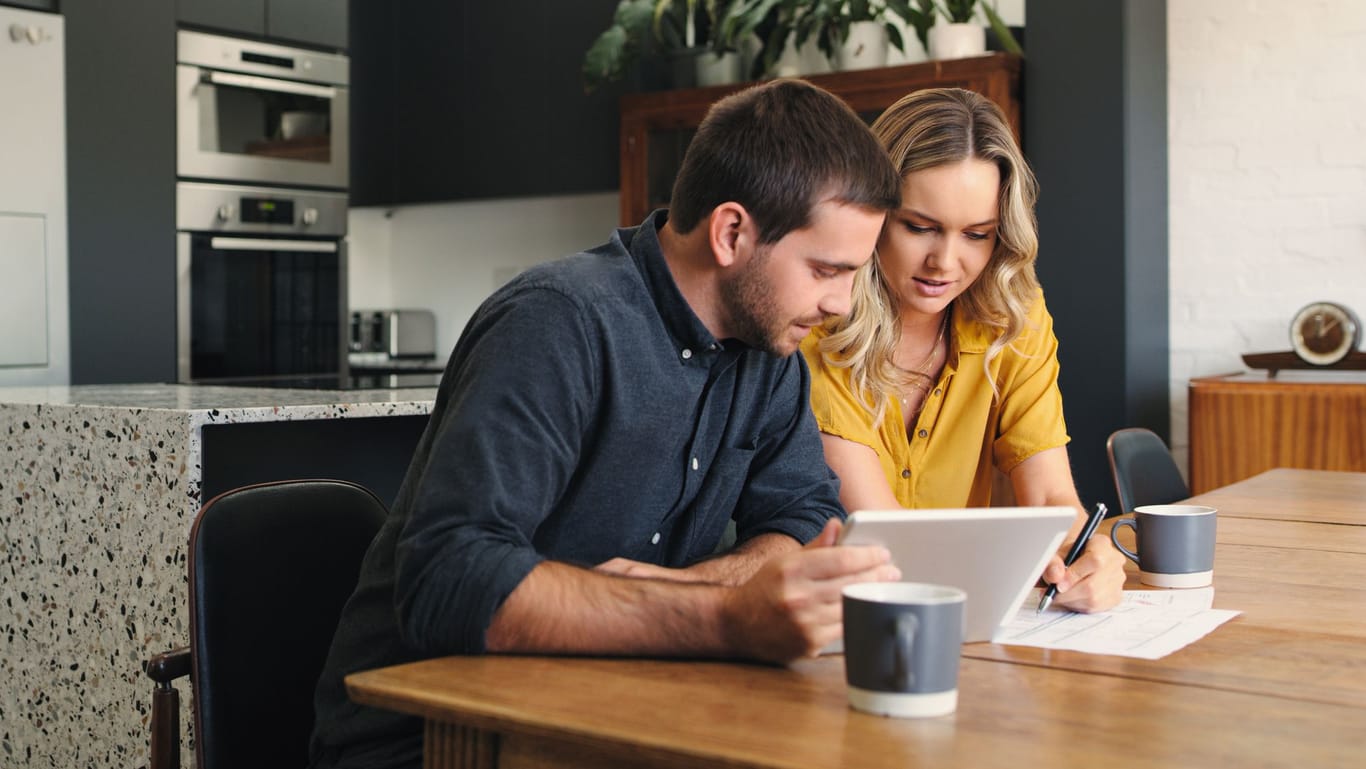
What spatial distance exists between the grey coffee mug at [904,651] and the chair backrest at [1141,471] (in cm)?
182

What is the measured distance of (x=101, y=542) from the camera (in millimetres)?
2465

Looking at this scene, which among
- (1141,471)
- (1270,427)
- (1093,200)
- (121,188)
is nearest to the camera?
(1141,471)

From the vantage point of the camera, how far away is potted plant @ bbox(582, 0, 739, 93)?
4.79 meters

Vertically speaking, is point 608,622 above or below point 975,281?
below

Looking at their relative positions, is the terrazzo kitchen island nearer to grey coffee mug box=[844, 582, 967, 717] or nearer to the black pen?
the black pen

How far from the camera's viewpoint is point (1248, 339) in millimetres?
4324

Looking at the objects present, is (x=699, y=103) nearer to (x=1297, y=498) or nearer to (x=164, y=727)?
(x=1297, y=498)

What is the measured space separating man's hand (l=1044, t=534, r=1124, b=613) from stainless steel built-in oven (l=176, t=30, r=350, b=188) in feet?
13.3

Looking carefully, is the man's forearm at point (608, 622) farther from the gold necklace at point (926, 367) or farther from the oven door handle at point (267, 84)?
the oven door handle at point (267, 84)

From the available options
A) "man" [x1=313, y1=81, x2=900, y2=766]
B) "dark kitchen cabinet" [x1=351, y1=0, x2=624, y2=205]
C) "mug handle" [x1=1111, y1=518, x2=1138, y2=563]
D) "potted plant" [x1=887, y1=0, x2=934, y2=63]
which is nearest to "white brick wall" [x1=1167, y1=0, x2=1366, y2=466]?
"potted plant" [x1=887, y1=0, x2=934, y2=63]

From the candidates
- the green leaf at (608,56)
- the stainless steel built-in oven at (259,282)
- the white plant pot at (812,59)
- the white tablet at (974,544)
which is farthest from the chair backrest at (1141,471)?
the stainless steel built-in oven at (259,282)

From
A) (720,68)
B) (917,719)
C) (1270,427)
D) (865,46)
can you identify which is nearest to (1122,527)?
(917,719)

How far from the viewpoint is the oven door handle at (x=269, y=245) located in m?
4.93

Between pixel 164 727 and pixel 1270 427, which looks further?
pixel 1270 427
